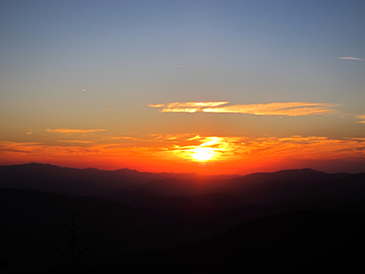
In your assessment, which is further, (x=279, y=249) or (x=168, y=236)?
(x=168, y=236)

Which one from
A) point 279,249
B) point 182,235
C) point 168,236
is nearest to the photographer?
point 279,249

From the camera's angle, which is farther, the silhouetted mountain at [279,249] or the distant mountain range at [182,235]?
the distant mountain range at [182,235]

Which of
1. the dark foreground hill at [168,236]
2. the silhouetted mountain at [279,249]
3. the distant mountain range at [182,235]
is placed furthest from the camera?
the dark foreground hill at [168,236]

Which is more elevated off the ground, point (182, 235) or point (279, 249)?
point (279, 249)

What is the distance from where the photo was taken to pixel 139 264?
27031 mm

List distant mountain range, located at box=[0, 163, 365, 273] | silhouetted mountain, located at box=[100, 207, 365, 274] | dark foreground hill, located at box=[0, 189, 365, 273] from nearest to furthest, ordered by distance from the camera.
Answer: silhouetted mountain, located at box=[100, 207, 365, 274]
distant mountain range, located at box=[0, 163, 365, 273]
dark foreground hill, located at box=[0, 189, 365, 273]

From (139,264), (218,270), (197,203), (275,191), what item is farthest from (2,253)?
(275,191)

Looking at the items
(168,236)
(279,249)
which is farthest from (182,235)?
(279,249)

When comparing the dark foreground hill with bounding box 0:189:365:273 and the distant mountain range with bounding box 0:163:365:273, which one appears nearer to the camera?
the distant mountain range with bounding box 0:163:365:273

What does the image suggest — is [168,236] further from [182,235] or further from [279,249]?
[279,249]

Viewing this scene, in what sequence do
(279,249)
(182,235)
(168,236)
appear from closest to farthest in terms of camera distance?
1. (279,249)
2. (168,236)
3. (182,235)

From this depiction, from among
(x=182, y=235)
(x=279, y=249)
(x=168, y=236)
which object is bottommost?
(x=182, y=235)

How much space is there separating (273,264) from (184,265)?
8.26m

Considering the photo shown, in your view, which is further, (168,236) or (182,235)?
(182,235)
